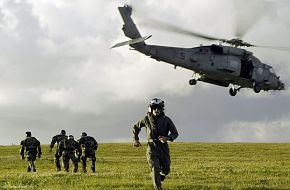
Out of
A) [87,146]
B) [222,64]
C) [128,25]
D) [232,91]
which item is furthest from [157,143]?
[232,91]

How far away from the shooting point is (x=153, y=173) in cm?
1323

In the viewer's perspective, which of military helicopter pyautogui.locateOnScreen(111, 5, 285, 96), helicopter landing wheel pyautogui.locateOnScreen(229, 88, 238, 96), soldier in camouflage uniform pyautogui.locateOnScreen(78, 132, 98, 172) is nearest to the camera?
soldier in camouflage uniform pyautogui.locateOnScreen(78, 132, 98, 172)

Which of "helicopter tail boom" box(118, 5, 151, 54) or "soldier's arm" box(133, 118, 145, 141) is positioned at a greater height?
"helicopter tail boom" box(118, 5, 151, 54)

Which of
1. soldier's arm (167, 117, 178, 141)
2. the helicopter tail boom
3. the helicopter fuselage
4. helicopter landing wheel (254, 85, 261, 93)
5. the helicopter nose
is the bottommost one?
soldier's arm (167, 117, 178, 141)

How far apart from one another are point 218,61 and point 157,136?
67.8 feet

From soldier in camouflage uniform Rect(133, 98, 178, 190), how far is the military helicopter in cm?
1637

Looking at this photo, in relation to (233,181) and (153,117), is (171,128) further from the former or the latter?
(233,181)

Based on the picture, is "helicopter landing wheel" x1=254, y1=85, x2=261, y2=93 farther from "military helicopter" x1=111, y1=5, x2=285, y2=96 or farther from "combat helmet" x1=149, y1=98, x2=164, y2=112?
"combat helmet" x1=149, y1=98, x2=164, y2=112

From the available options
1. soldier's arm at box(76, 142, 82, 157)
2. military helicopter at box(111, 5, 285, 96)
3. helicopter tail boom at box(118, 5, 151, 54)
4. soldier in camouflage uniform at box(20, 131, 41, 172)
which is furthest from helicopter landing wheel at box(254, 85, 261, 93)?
soldier in camouflage uniform at box(20, 131, 41, 172)

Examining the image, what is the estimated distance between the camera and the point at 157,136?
13.4 m

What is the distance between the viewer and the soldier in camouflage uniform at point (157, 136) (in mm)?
13227

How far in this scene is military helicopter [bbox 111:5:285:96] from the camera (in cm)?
3062

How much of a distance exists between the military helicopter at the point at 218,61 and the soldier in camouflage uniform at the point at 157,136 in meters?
16.4

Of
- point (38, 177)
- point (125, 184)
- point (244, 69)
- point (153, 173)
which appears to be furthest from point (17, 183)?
point (244, 69)
